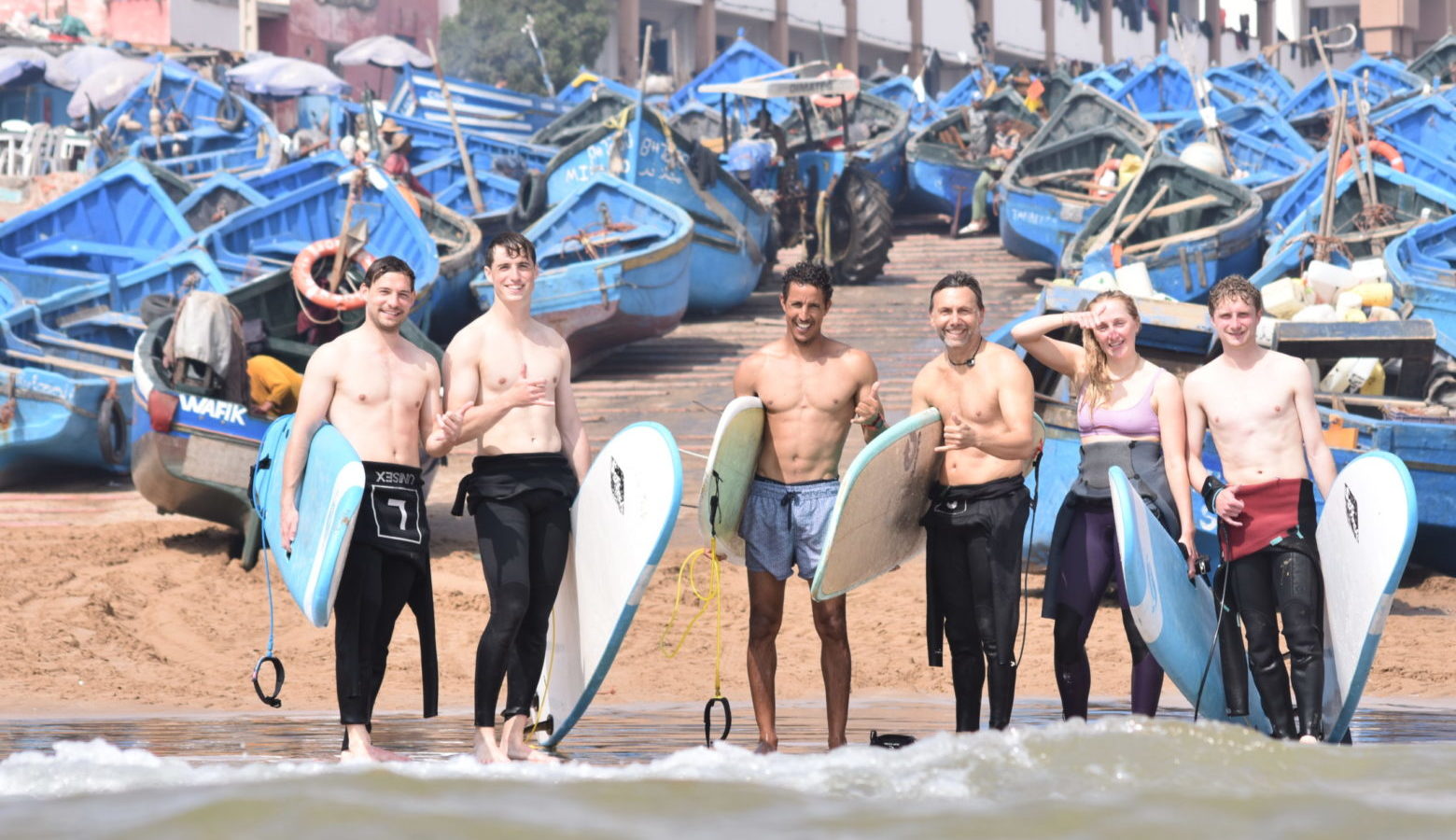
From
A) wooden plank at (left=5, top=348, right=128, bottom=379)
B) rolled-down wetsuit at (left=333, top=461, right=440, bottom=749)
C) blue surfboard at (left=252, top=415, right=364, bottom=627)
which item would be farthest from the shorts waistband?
wooden plank at (left=5, top=348, right=128, bottom=379)

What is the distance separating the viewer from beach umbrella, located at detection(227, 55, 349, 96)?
110 ft

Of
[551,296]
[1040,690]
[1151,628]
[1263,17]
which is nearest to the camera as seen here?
[1151,628]

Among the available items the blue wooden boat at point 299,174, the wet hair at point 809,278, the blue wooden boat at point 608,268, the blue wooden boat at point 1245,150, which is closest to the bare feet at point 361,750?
the wet hair at point 809,278

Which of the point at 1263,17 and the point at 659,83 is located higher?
the point at 1263,17

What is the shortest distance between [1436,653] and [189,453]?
7.30 m

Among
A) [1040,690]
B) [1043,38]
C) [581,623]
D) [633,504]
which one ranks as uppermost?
[1043,38]

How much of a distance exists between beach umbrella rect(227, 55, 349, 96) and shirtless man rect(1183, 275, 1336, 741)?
2955 cm

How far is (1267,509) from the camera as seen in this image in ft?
19.9

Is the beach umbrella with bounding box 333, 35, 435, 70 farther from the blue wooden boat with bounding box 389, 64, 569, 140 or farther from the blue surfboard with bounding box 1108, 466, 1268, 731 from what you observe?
the blue surfboard with bounding box 1108, 466, 1268, 731

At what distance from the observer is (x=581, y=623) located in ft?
20.8

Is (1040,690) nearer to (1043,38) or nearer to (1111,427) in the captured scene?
(1111,427)

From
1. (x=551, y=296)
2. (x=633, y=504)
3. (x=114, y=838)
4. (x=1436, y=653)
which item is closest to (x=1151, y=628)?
(x=633, y=504)

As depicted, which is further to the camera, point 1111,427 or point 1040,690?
point 1040,690

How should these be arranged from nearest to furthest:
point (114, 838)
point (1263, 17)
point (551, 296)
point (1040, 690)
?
point (114, 838), point (1040, 690), point (551, 296), point (1263, 17)
